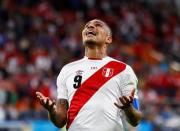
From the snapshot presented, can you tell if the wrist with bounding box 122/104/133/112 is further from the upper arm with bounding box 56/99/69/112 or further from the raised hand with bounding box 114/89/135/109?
the upper arm with bounding box 56/99/69/112

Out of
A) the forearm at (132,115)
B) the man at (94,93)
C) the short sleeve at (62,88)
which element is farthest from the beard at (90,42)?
the forearm at (132,115)

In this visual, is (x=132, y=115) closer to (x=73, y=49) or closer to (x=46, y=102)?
(x=46, y=102)

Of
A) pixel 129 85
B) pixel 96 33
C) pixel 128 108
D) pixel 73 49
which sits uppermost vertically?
pixel 96 33

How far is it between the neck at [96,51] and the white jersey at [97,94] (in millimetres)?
111

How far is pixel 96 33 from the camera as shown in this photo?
5.87 m

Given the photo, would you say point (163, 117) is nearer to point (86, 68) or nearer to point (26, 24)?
point (26, 24)

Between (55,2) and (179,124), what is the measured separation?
709 cm

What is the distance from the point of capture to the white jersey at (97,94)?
5621 millimetres

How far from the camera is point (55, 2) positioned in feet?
66.8

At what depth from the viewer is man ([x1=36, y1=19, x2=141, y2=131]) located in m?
5.62

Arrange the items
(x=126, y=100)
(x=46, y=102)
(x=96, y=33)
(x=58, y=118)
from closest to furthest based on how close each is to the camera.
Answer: (x=126, y=100)
(x=46, y=102)
(x=58, y=118)
(x=96, y=33)

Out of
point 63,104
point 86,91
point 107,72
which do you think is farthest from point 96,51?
point 63,104

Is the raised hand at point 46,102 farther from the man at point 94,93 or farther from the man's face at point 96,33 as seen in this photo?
the man's face at point 96,33

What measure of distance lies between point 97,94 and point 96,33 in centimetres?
54
